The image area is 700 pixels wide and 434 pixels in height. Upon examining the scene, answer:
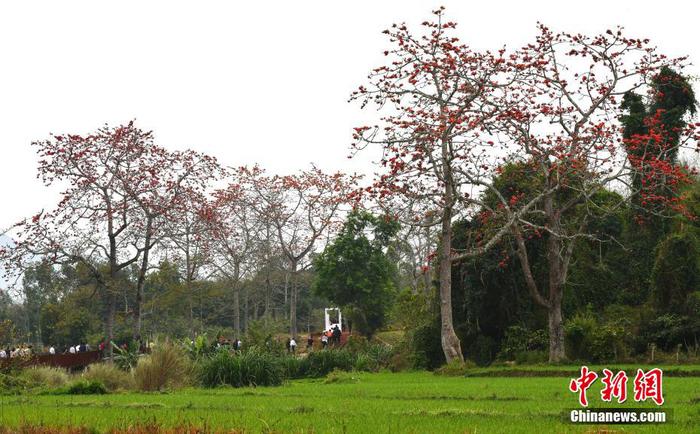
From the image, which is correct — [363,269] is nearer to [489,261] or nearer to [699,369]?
[489,261]

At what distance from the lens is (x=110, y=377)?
2130 cm

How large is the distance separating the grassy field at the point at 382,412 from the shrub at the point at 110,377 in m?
4.49

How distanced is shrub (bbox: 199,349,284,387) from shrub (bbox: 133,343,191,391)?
82cm

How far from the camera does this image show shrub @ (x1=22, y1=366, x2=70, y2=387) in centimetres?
2169

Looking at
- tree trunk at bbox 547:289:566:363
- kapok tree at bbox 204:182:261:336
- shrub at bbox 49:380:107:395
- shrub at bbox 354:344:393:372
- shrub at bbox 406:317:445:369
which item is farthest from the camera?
kapok tree at bbox 204:182:261:336

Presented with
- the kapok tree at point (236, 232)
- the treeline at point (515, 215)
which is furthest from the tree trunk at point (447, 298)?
the kapok tree at point (236, 232)

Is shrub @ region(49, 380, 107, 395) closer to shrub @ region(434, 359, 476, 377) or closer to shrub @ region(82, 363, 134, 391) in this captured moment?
shrub @ region(82, 363, 134, 391)

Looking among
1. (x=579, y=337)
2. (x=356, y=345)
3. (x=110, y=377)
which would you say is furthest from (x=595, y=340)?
(x=110, y=377)

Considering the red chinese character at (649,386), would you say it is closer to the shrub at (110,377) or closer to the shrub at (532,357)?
the shrub at (110,377)

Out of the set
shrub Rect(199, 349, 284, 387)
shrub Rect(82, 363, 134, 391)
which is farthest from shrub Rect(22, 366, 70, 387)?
shrub Rect(199, 349, 284, 387)

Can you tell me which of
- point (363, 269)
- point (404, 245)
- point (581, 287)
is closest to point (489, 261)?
point (581, 287)

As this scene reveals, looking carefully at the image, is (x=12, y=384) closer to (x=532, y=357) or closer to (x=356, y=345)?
(x=532, y=357)

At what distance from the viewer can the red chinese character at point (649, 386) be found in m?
9.70

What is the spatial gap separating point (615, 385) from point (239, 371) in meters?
12.5
